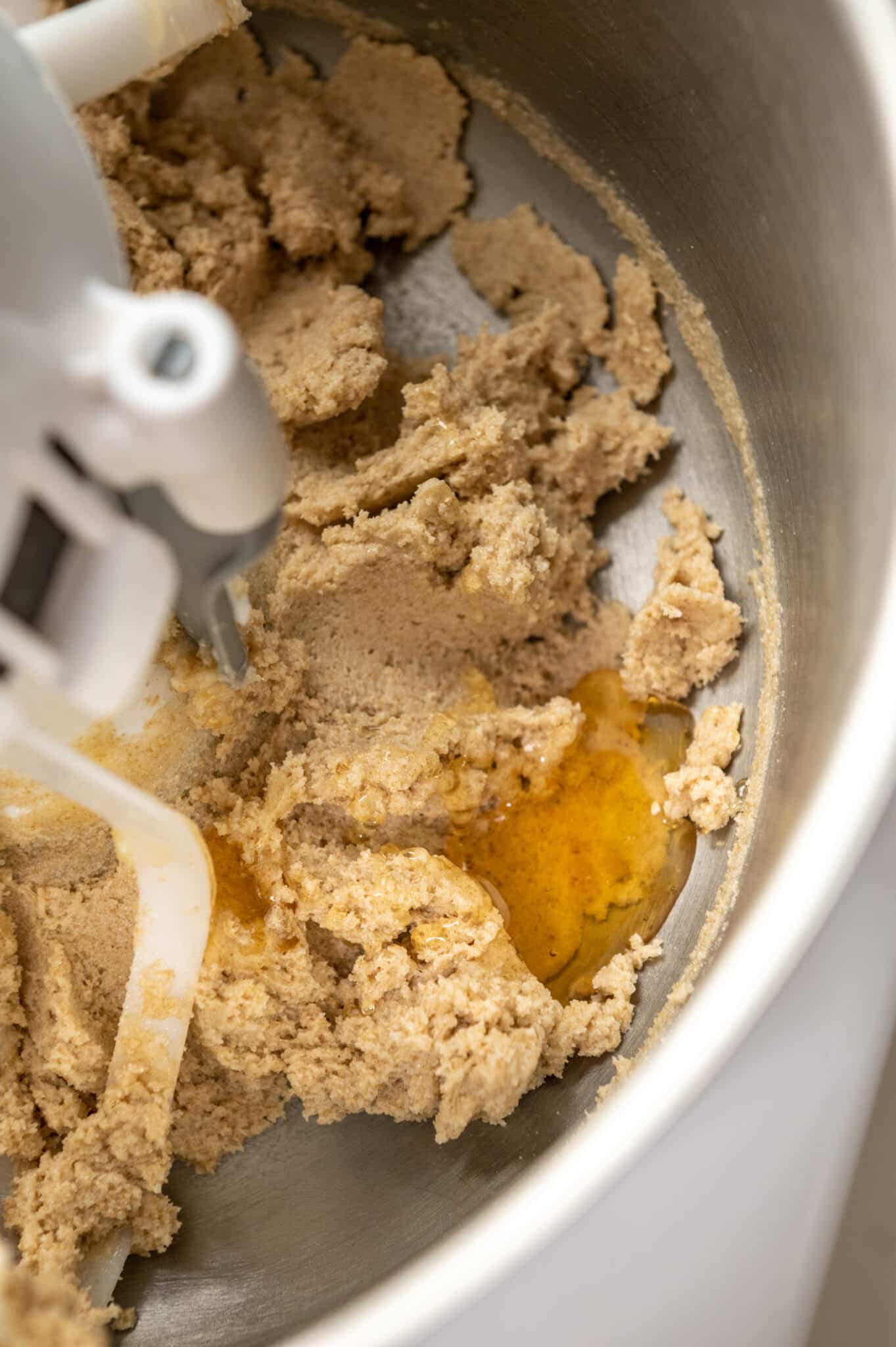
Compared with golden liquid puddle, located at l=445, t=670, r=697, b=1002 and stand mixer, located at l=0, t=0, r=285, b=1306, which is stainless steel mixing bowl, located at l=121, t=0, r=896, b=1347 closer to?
golden liquid puddle, located at l=445, t=670, r=697, b=1002

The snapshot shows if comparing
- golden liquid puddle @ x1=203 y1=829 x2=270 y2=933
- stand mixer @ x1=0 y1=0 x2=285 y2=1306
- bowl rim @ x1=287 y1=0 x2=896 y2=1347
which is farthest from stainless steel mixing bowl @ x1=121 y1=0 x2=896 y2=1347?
stand mixer @ x1=0 y1=0 x2=285 y2=1306

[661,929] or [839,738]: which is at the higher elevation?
[839,738]

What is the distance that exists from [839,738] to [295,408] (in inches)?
21.3

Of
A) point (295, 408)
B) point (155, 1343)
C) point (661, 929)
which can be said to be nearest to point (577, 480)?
point (295, 408)

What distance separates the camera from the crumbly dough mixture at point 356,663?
34.4 inches

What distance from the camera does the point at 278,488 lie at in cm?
61

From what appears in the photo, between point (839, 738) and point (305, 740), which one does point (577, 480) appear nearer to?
point (305, 740)

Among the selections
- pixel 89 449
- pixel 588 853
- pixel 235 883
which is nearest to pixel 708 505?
pixel 588 853

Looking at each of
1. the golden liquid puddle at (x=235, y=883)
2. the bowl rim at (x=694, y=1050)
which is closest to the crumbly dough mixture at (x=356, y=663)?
the golden liquid puddle at (x=235, y=883)

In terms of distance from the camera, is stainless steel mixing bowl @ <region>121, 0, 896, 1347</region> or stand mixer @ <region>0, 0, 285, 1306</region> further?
stainless steel mixing bowl @ <region>121, 0, 896, 1347</region>

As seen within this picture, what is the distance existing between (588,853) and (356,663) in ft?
0.85

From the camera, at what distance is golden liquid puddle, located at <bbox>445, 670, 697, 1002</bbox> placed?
3.14ft

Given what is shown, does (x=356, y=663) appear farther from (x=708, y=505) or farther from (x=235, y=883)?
(x=708, y=505)

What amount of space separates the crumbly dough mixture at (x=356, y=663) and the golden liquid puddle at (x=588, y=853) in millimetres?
28
